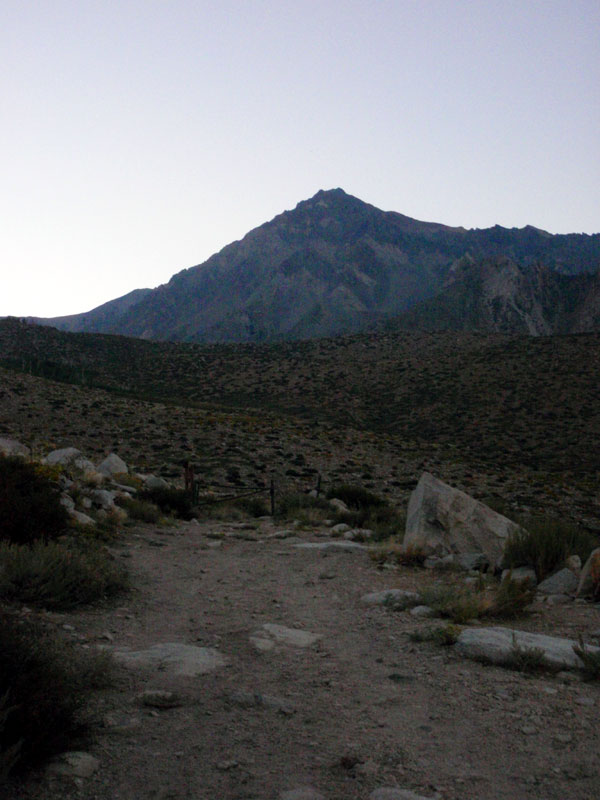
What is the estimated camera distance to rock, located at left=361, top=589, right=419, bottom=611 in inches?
292

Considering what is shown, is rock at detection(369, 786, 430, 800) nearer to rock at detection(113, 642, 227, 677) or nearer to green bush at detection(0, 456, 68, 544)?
rock at detection(113, 642, 227, 677)

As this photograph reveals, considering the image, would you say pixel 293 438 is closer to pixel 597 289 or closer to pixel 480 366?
pixel 480 366

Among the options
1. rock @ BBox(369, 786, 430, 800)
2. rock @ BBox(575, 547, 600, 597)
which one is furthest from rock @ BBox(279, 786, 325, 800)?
rock @ BBox(575, 547, 600, 597)

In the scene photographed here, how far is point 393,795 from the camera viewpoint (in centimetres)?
331

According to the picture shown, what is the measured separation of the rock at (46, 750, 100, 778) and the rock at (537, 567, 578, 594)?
618 centimetres

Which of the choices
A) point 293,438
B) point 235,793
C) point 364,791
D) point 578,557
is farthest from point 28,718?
point 293,438

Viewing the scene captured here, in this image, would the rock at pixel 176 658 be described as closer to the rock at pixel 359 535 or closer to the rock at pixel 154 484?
the rock at pixel 359 535

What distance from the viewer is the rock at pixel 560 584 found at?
26.1 ft

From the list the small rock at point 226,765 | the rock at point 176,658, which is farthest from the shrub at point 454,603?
the small rock at point 226,765

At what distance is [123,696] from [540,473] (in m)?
31.9

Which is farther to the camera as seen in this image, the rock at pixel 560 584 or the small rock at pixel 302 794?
the rock at pixel 560 584

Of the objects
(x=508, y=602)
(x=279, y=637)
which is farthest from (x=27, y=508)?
(x=508, y=602)

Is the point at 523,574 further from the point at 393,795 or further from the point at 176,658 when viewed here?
the point at 393,795

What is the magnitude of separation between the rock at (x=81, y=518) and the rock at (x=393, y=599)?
5308mm
